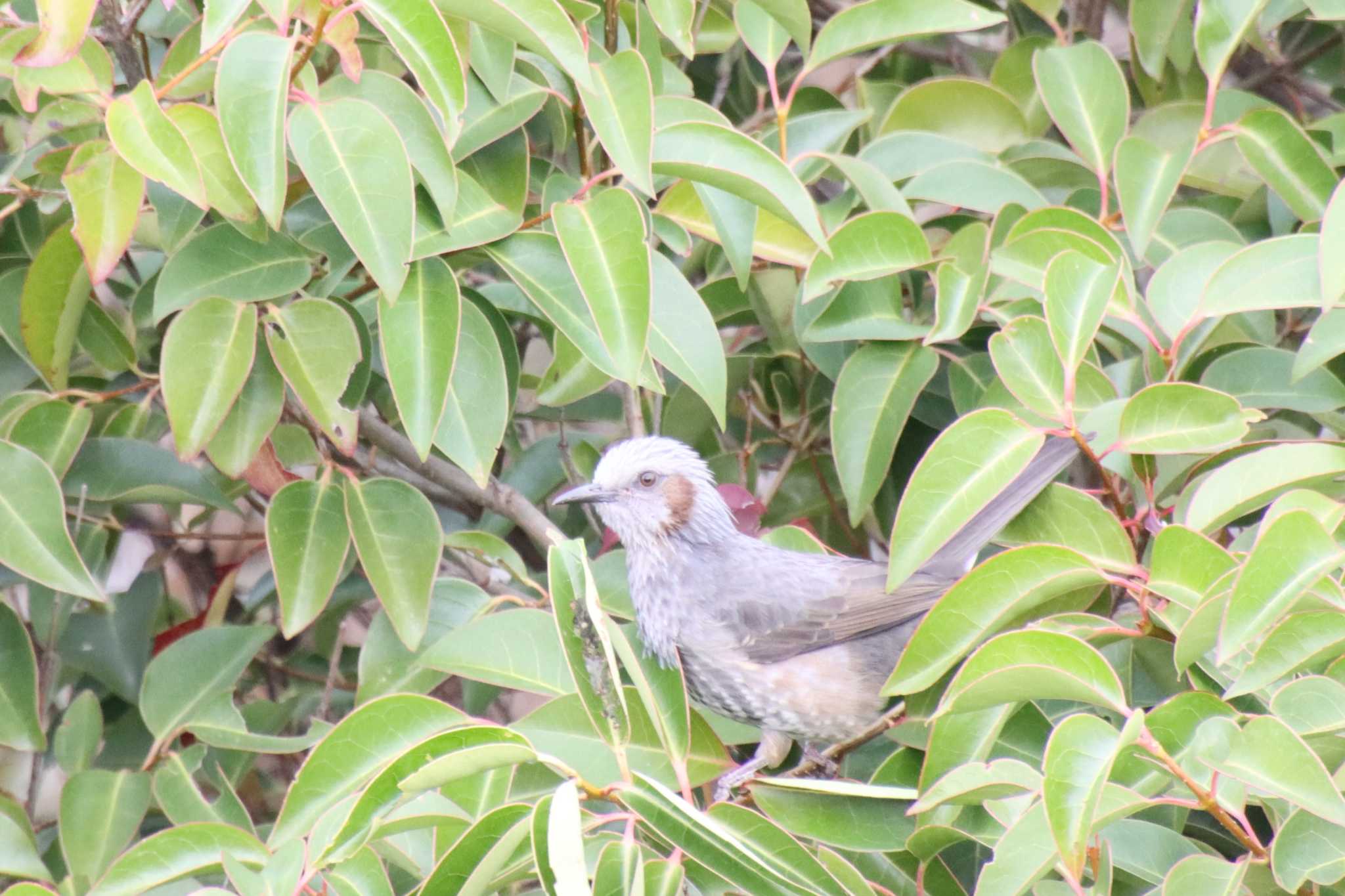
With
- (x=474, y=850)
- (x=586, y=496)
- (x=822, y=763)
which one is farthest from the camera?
(x=586, y=496)

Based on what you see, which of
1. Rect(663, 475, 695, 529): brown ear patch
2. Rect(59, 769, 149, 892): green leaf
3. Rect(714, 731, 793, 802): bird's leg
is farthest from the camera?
Rect(663, 475, 695, 529): brown ear patch

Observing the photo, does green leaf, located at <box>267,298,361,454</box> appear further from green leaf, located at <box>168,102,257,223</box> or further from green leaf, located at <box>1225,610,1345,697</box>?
green leaf, located at <box>1225,610,1345,697</box>

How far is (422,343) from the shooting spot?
2.58 meters

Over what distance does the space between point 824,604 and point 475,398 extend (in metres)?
1.28

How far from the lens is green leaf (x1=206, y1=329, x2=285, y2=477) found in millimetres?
2916

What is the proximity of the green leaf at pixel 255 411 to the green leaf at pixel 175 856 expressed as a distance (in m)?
0.89

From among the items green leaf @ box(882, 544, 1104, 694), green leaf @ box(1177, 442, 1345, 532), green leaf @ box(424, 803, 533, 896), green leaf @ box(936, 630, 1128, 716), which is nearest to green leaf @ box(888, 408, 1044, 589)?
green leaf @ box(882, 544, 1104, 694)

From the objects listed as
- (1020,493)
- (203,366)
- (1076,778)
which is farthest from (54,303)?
(1076,778)

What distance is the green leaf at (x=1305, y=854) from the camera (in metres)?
1.95

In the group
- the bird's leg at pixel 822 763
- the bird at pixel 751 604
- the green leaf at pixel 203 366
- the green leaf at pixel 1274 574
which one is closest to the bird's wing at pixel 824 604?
the bird at pixel 751 604

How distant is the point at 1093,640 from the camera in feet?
8.36

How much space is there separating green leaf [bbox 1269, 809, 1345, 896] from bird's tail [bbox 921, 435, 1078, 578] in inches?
34.4

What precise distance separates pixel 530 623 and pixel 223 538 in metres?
1.49

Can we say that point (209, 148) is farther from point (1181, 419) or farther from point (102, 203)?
point (1181, 419)
